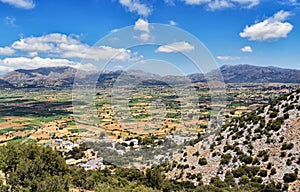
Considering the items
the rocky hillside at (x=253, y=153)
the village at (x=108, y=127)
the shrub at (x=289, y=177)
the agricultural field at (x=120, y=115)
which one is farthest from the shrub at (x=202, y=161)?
the shrub at (x=289, y=177)

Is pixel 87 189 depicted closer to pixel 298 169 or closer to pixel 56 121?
pixel 298 169

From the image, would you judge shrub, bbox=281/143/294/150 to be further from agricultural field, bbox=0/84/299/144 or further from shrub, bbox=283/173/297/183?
agricultural field, bbox=0/84/299/144

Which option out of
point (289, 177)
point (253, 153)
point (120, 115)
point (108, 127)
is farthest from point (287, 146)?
point (108, 127)

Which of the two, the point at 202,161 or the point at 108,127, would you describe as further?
the point at 108,127

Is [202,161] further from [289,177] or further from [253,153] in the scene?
[289,177]

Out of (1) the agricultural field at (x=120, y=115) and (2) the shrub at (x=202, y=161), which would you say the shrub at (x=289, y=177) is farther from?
(1) the agricultural field at (x=120, y=115)

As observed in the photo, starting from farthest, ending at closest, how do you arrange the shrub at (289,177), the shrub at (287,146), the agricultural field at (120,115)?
the agricultural field at (120,115) < the shrub at (287,146) < the shrub at (289,177)

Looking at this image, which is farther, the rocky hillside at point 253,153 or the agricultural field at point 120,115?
the agricultural field at point 120,115

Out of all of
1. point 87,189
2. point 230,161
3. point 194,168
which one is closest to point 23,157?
point 87,189
